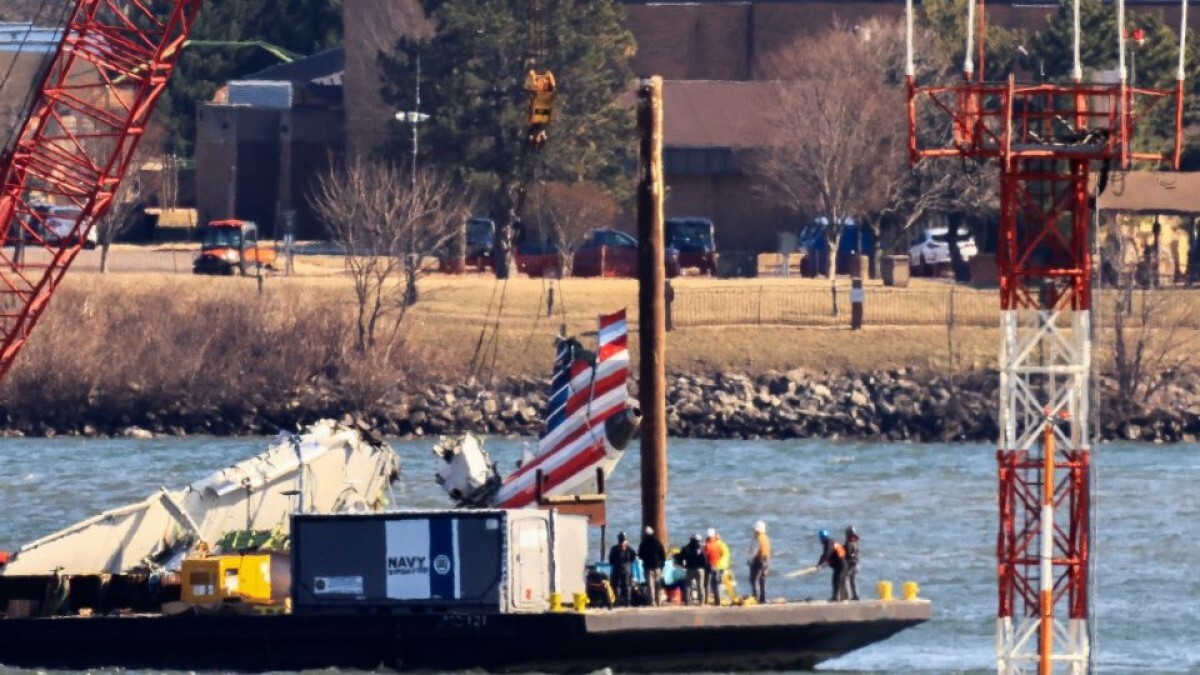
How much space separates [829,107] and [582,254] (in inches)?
400

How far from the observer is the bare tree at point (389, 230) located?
83.0m

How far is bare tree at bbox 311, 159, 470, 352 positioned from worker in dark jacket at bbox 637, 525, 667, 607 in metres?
44.2

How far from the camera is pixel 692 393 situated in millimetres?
79188

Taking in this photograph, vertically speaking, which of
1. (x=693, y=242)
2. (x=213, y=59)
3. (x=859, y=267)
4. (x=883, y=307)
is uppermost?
(x=213, y=59)

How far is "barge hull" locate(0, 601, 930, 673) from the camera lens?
36.6 m

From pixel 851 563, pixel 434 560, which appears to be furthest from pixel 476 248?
pixel 434 560

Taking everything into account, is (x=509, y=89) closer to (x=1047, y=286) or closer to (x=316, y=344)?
(x=316, y=344)

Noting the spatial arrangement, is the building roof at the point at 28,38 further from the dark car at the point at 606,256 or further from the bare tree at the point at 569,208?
the dark car at the point at 606,256

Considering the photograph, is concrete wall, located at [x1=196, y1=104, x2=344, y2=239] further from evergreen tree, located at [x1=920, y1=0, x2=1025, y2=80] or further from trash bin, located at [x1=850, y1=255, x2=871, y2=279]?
trash bin, located at [x1=850, y1=255, x2=871, y2=279]

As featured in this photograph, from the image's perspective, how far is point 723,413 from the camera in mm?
78500

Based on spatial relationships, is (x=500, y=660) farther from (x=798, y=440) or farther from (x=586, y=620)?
(x=798, y=440)

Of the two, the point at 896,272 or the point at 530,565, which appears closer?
the point at 530,565

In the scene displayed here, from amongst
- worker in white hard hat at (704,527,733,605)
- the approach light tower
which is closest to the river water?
worker in white hard hat at (704,527,733,605)

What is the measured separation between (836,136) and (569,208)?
361 inches
